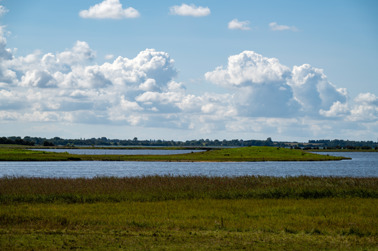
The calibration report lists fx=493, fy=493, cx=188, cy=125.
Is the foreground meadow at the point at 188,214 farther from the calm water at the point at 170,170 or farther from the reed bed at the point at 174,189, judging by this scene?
the calm water at the point at 170,170

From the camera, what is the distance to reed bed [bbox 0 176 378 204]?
36.3 metres

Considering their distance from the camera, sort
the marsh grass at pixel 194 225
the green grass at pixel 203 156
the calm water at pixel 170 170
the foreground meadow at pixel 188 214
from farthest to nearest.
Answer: the green grass at pixel 203 156 < the calm water at pixel 170 170 < the foreground meadow at pixel 188 214 < the marsh grass at pixel 194 225

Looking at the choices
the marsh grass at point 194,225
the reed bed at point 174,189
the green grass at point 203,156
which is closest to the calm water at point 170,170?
the reed bed at point 174,189

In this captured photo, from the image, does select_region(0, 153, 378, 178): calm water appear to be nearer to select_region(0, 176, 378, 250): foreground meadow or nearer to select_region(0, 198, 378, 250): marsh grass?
select_region(0, 176, 378, 250): foreground meadow

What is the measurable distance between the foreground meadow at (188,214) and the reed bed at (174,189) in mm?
77

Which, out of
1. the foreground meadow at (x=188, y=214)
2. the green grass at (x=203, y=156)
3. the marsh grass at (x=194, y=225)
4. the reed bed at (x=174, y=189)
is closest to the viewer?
the marsh grass at (x=194, y=225)

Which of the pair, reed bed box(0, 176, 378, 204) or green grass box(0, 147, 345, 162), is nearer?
reed bed box(0, 176, 378, 204)

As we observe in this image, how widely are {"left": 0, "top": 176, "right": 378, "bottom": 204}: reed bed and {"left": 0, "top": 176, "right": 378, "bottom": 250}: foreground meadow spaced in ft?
0.25

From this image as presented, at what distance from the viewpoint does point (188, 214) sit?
28953 mm

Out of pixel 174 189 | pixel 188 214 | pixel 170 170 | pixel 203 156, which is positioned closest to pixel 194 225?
pixel 188 214

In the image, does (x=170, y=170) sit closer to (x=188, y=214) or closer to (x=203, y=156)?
(x=203, y=156)

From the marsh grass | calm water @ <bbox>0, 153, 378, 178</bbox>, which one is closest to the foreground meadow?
the marsh grass

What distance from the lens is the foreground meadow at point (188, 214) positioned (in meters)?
21.3

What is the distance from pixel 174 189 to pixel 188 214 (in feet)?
36.4
